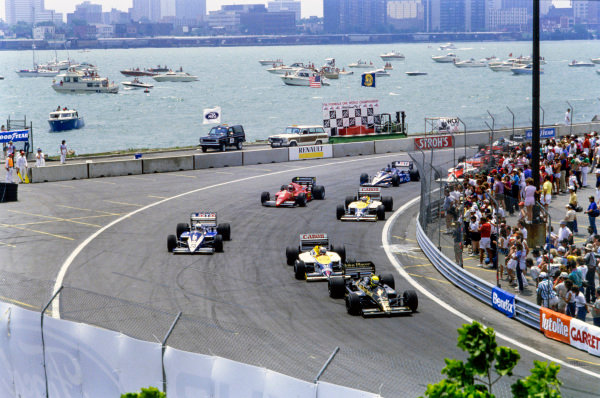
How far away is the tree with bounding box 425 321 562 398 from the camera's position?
26.3ft

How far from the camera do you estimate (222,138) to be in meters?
50.4

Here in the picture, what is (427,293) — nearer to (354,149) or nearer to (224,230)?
(224,230)

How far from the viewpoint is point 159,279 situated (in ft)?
75.9

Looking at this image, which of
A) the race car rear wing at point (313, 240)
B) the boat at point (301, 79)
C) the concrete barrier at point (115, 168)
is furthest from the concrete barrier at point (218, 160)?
the boat at point (301, 79)

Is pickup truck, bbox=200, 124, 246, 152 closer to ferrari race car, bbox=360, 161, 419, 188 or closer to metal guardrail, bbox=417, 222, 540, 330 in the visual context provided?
ferrari race car, bbox=360, 161, 419, 188

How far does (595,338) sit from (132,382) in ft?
31.4

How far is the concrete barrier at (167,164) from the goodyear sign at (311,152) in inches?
274

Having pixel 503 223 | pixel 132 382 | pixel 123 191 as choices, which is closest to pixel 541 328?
pixel 503 223

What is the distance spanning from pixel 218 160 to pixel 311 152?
6.57 m

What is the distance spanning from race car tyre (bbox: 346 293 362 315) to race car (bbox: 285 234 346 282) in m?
2.14

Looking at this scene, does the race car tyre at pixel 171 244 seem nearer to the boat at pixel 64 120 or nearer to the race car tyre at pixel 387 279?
the race car tyre at pixel 387 279

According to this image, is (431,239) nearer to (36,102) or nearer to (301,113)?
(301,113)

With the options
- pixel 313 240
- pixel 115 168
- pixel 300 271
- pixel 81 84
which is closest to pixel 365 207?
pixel 313 240

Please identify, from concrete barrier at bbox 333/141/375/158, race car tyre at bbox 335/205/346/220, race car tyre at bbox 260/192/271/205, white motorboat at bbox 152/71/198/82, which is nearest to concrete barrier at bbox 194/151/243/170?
concrete barrier at bbox 333/141/375/158
